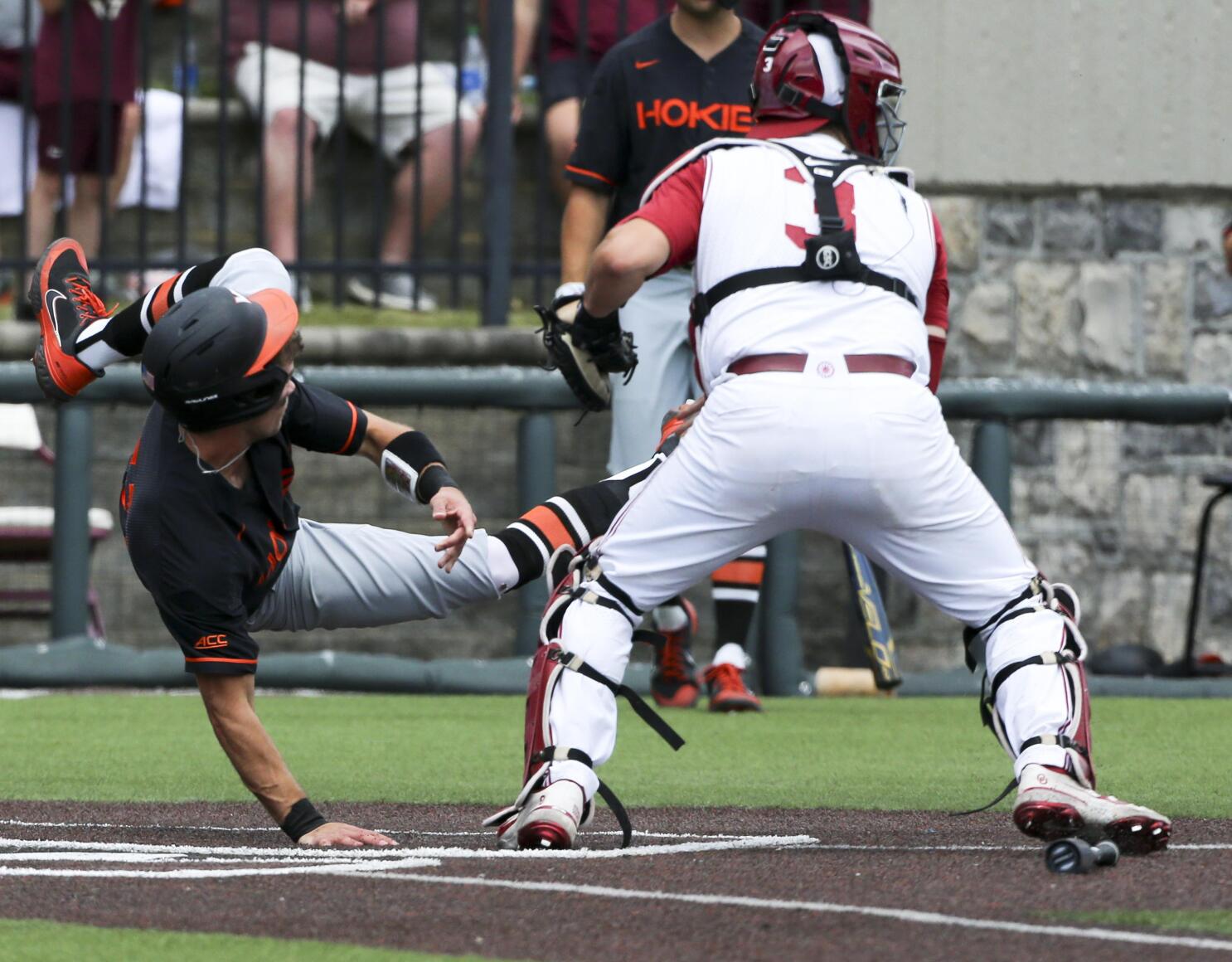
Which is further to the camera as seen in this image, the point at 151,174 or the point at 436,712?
the point at 151,174

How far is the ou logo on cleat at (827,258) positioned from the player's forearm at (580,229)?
3345 mm

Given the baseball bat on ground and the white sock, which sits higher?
the baseball bat on ground

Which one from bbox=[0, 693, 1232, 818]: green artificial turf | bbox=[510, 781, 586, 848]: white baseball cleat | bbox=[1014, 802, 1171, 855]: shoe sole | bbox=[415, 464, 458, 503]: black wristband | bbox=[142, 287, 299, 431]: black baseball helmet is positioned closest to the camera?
bbox=[1014, 802, 1171, 855]: shoe sole

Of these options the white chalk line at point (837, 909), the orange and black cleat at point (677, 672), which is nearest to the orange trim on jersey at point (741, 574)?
the orange and black cleat at point (677, 672)

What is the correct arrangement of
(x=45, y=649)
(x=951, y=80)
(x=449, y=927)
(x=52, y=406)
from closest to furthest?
(x=449, y=927), (x=45, y=649), (x=52, y=406), (x=951, y=80)

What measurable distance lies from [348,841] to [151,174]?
664cm

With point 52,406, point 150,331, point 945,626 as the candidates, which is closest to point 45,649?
point 52,406

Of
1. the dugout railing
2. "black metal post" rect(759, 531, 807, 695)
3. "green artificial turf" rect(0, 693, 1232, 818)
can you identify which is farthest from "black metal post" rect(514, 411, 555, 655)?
"black metal post" rect(759, 531, 807, 695)

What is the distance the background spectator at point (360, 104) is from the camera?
10258 mm

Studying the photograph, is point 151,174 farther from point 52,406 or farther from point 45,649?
point 45,649

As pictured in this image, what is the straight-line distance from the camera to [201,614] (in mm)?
4391

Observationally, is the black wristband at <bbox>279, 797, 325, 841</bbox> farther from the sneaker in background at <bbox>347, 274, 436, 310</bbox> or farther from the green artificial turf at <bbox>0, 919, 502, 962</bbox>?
the sneaker in background at <bbox>347, 274, 436, 310</bbox>

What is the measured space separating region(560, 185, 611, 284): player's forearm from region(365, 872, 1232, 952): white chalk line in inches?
160

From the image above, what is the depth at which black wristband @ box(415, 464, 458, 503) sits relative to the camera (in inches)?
179
